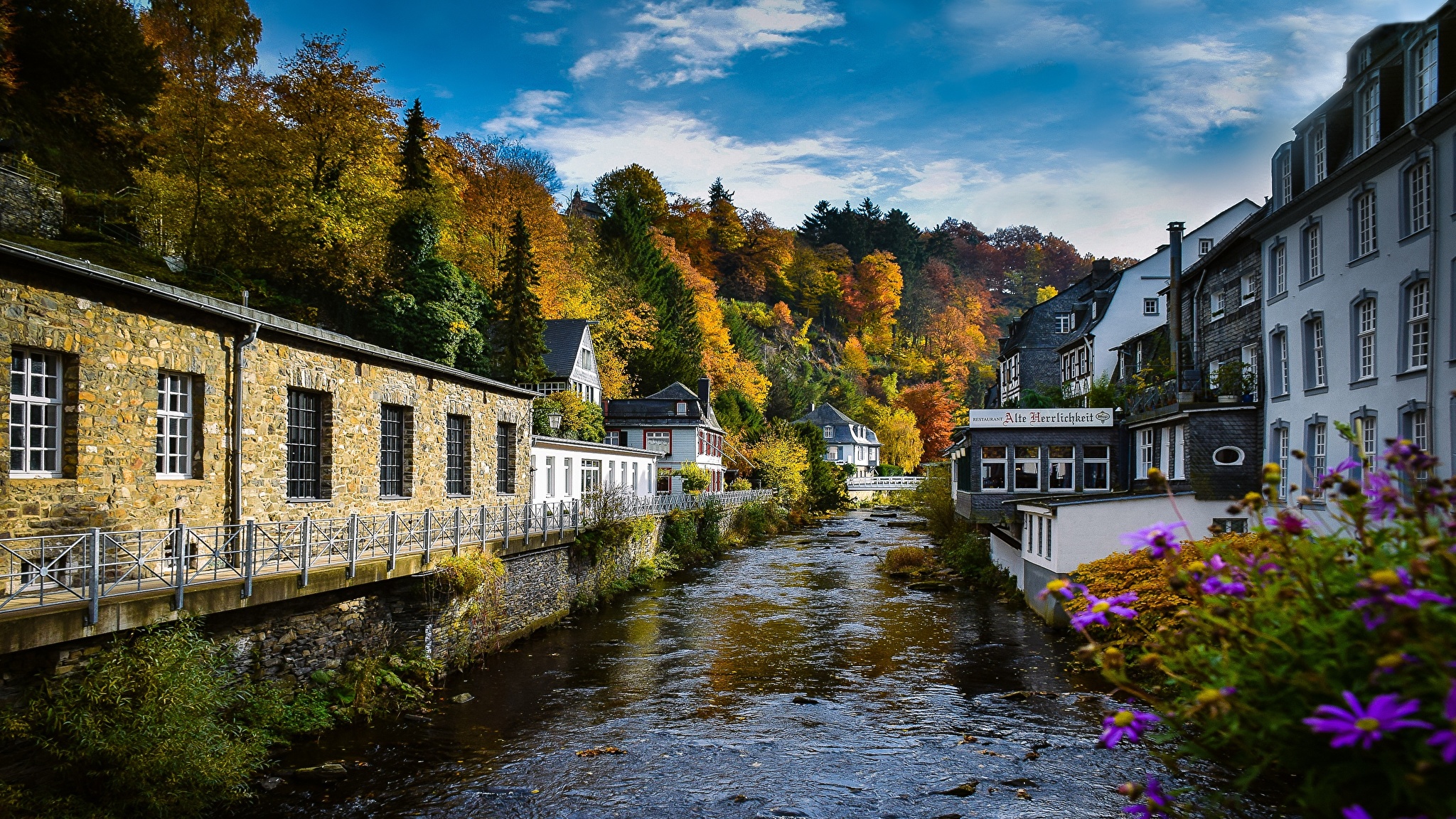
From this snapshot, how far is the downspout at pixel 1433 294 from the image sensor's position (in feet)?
47.3

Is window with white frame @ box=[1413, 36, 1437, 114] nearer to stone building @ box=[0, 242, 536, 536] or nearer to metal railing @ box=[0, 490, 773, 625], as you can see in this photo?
metal railing @ box=[0, 490, 773, 625]

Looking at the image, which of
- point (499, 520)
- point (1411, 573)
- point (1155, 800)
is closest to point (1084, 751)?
point (1155, 800)

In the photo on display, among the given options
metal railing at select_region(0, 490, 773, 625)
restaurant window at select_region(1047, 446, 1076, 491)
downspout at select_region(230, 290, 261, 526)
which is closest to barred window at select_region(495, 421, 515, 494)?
metal railing at select_region(0, 490, 773, 625)

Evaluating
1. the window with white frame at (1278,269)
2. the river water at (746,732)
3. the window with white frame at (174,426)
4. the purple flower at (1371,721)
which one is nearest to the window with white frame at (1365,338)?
the window with white frame at (1278,269)

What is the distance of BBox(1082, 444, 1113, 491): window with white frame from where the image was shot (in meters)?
28.7

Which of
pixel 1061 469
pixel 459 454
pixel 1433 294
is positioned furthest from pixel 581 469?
pixel 1433 294

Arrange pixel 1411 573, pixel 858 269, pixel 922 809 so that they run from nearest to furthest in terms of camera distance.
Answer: pixel 1411 573
pixel 922 809
pixel 858 269

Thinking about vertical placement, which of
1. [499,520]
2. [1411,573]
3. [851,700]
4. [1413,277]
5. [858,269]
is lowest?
[851,700]

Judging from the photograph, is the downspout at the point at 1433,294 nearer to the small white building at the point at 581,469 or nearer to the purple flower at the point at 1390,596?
the purple flower at the point at 1390,596

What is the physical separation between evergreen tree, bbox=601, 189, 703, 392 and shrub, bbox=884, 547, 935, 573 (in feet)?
90.5

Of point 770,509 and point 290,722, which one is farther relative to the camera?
point 770,509

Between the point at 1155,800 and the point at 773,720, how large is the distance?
435 inches

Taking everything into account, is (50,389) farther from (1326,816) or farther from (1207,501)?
(1207,501)

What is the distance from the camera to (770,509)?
50.0 metres
